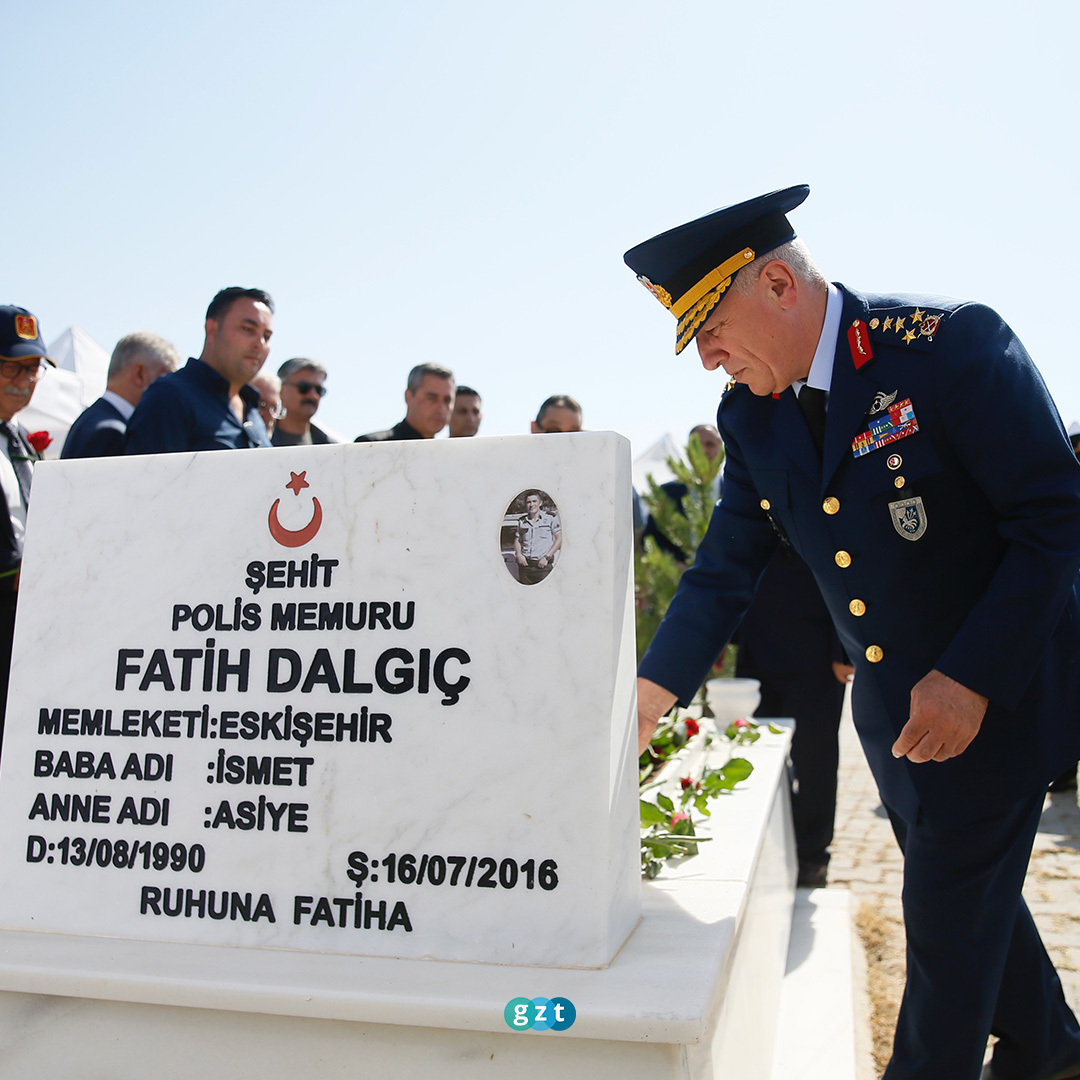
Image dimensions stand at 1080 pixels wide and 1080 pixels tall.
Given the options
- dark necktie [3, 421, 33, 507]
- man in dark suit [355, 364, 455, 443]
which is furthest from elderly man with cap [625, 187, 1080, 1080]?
man in dark suit [355, 364, 455, 443]

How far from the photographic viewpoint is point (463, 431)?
6.12 metres

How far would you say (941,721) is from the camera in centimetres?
172

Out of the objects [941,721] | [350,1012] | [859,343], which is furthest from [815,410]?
[350,1012]

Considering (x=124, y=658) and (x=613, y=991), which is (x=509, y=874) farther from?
(x=124, y=658)

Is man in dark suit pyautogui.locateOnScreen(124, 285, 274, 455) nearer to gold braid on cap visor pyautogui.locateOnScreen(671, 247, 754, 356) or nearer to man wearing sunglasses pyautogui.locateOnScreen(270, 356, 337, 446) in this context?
man wearing sunglasses pyautogui.locateOnScreen(270, 356, 337, 446)

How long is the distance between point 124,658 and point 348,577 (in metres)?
0.49

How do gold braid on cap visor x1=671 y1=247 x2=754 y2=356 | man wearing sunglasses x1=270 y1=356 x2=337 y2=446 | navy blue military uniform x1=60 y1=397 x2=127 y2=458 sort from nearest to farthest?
gold braid on cap visor x1=671 y1=247 x2=754 y2=356, navy blue military uniform x1=60 y1=397 x2=127 y2=458, man wearing sunglasses x1=270 y1=356 x2=337 y2=446

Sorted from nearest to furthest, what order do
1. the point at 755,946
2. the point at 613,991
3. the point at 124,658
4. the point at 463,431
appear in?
the point at 613,991 < the point at 124,658 < the point at 755,946 < the point at 463,431

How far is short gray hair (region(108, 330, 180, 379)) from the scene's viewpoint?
4395 millimetres

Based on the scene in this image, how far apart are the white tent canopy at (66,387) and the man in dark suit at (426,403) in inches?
121

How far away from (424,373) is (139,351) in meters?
1.36

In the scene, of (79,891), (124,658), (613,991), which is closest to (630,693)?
(613,991)

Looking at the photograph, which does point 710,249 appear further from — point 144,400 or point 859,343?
point 144,400

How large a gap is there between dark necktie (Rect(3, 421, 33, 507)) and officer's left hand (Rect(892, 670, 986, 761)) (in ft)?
10.0
